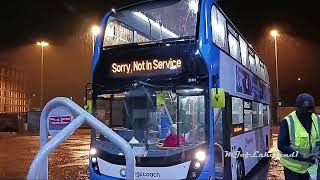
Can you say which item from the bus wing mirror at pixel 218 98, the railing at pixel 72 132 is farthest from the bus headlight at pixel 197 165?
the railing at pixel 72 132

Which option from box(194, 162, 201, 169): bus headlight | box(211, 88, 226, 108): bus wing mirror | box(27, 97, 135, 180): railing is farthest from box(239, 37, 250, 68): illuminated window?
box(27, 97, 135, 180): railing

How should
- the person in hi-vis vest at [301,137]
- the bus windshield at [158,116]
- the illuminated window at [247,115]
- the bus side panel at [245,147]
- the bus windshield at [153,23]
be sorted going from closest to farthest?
the person in hi-vis vest at [301,137] → the bus windshield at [158,116] → the bus windshield at [153,23] → the bus side panel at [245,147] → the illuminated window at [247,115]

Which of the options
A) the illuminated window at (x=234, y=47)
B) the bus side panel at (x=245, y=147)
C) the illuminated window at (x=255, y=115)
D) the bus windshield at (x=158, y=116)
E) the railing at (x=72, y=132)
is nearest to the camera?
the railing at (x=72, y=132)

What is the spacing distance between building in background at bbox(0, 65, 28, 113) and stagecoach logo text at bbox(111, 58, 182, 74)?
44647 mm

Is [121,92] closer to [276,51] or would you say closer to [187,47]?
[187,47]

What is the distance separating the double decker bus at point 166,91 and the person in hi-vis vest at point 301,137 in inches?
87.4

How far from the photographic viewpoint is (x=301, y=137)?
15.6 ft

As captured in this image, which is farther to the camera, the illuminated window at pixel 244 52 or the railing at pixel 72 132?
the illuminated window at pixel 244 52

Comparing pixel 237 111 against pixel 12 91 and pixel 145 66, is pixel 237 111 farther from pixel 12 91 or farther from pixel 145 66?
pixel 12 91

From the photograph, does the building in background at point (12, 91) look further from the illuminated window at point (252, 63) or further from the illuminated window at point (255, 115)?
the illuminated window at point (255, 115)

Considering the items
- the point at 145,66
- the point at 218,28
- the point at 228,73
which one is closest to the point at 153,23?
the point at 145,66

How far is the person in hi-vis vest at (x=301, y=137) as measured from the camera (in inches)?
186

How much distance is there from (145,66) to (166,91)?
63 centimetres

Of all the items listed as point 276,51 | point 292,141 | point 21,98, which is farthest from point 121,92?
point 21,98
